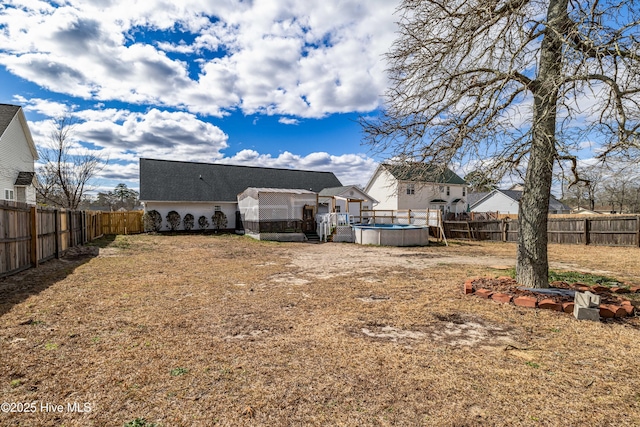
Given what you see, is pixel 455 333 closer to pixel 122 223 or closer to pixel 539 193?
pixel 539 193

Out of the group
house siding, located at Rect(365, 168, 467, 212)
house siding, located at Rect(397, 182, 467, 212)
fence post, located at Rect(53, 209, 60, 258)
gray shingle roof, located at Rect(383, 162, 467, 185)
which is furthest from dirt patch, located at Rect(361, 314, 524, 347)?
house siding, located at Rect(397, 182, 467, 212)

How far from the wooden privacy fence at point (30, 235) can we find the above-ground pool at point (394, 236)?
12.7 metres

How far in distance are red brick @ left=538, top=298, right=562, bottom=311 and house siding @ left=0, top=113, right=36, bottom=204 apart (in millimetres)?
20891

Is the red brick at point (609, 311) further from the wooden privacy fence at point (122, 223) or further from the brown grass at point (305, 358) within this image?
the wooden privacy fence at point (122, 223)

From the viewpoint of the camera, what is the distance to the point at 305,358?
349 cm

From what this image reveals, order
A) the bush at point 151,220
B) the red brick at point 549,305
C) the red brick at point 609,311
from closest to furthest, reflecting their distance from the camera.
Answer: the red brick at point 609,311 → the red brick at point 549,305 → the bush at point 151,220

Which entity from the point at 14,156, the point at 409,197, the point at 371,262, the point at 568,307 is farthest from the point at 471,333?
the point at 409,197

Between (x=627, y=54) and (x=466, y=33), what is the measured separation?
2361 mm

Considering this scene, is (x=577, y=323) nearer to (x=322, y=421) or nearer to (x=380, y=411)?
(x=380, y=411)

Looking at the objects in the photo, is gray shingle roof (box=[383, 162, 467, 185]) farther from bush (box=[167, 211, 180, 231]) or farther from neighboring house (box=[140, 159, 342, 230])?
bush (box=[167, 211, 180, 231])

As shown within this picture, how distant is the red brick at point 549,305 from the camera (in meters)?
5.02

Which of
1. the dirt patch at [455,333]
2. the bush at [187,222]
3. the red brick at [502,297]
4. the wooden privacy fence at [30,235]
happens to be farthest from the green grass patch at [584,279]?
the bush at [187,222]

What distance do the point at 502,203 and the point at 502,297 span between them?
41.8 metres

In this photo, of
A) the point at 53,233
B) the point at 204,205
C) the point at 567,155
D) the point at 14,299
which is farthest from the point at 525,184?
the point at 204,205
